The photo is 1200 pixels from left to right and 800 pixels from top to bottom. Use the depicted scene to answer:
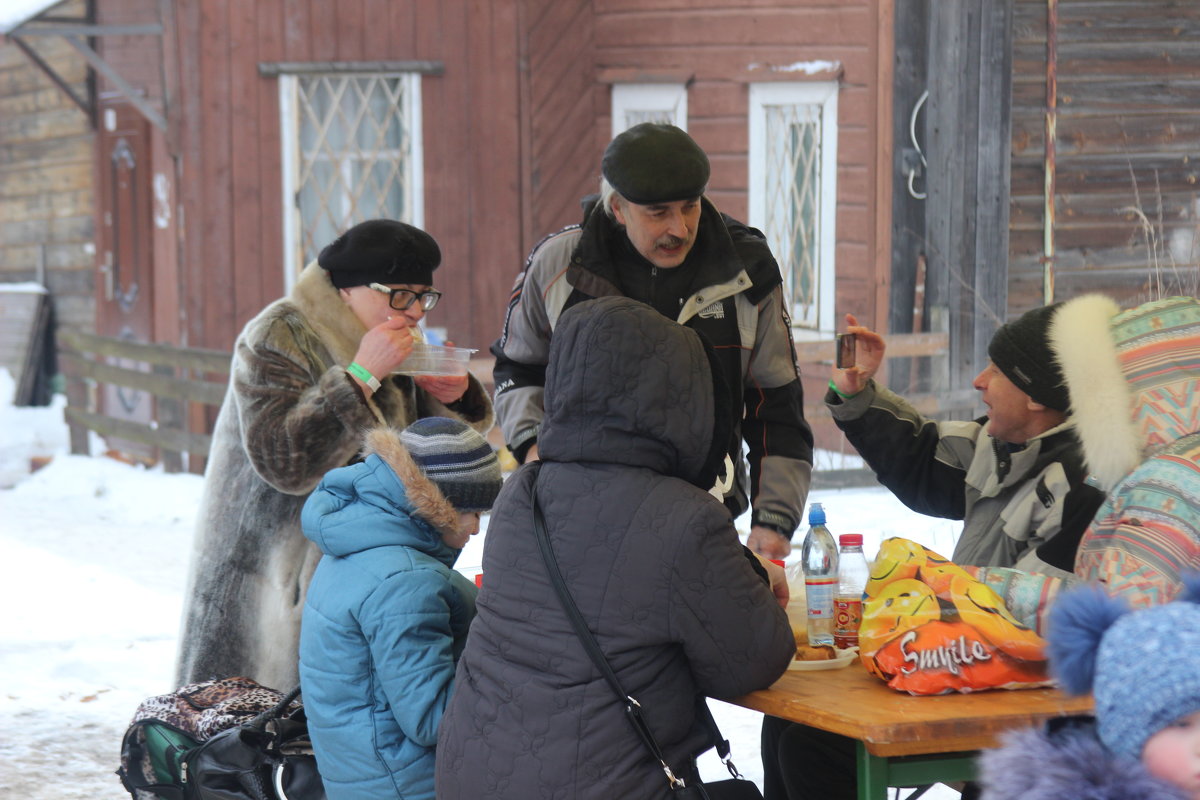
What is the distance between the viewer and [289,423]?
3445 millimetres

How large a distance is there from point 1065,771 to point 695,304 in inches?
64.6

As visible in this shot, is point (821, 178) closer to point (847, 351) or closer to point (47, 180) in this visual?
point (847, 351)

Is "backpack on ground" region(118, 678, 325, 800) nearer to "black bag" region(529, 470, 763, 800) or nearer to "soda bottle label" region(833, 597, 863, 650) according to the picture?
"black bag" region(529, 470, 763, 800)

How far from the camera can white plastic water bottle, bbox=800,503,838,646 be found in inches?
108

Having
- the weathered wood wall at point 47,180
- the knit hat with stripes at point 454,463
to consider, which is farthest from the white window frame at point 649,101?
the knit hat with stripes at point 454,463

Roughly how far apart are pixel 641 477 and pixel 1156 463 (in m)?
0.94

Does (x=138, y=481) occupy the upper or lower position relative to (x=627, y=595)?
lower

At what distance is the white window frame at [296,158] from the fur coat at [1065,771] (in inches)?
345

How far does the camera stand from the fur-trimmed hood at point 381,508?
2.87 metres

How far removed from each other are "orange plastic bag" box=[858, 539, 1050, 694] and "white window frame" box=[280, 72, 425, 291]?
8.19 meters

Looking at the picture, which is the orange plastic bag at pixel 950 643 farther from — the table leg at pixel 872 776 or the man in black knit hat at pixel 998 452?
the man in black knit hat at pixel 998 452

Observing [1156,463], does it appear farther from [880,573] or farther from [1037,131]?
[1037,131]

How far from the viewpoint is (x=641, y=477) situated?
7.52 feet

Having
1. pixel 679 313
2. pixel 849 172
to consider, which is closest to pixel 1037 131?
pixel 849 172
